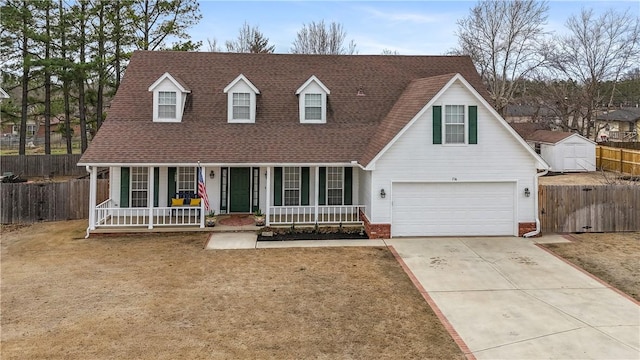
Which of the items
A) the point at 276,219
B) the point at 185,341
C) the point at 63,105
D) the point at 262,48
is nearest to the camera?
Answer: the point at 185,341

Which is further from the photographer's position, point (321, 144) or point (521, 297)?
point (321, 144)

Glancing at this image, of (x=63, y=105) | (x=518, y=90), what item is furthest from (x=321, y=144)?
(x=518, y=90)

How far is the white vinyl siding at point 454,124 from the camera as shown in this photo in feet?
50.9

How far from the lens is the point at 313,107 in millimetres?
19297

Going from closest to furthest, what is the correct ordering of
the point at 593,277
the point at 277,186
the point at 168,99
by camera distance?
the point at 593,277 → the point at 277,186 → the point at 168,99

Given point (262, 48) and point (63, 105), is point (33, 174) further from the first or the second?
point (262, 48)

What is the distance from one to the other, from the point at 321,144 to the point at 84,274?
32.6 ft

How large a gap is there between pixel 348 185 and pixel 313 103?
4093mm

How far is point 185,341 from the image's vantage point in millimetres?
7816

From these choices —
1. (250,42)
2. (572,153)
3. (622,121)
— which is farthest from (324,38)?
(622,121)

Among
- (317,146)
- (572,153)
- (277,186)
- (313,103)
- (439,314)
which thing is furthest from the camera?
(572,153)

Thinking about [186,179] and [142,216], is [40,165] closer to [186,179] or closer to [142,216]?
[142,216]

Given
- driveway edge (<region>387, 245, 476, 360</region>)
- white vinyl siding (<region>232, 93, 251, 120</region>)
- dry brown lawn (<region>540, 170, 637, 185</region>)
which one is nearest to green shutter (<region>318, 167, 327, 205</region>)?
white vinyl siding (<region>232, 93, 251, 120</region>)

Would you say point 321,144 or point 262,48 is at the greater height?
point 262,48
